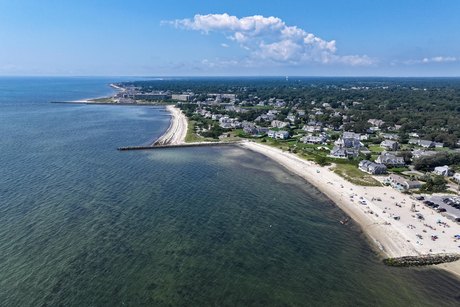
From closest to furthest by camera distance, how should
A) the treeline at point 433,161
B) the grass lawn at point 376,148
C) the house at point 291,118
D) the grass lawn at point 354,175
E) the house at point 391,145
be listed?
the grass lawn at point 354,175, the treeline at point 433,161, the grass lawn at point 376,148, the house at point 391,145, the house at point 291,118

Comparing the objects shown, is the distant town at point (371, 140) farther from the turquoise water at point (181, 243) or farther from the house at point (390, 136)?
the turquoise water at point (181, 243)

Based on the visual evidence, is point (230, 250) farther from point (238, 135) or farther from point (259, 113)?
point (259, 113)

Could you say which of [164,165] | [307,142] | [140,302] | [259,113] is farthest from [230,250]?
[259,113]

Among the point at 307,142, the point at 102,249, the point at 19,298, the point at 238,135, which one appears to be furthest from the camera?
the point at 238,135

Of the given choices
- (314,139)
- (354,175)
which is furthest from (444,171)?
(314,139)

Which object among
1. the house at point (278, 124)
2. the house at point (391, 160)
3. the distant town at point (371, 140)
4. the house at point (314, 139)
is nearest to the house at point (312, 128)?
the distant town at point (371, 140)

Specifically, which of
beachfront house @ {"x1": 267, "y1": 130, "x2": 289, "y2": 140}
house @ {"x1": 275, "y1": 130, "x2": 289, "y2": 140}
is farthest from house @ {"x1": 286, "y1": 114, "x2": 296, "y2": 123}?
house @ {"x1": 275, "y1": 130, "x2": 289, "y2": 140}

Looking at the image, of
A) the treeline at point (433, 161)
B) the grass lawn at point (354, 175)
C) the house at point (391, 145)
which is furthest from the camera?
the house at point (391, 145)
